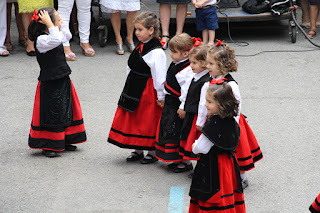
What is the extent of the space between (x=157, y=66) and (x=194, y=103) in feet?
1.88

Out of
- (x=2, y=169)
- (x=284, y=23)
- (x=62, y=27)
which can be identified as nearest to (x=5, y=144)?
(x=2, y=169)

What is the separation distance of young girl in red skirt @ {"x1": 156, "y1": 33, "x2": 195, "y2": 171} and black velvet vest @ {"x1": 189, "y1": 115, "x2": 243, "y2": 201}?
1.01 meters

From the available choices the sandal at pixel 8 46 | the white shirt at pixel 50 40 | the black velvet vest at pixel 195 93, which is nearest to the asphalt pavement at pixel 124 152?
the sandal at pixel 8 46

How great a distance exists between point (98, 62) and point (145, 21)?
145 inches

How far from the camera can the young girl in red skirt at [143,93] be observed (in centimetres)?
489

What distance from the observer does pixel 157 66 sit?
4859mm

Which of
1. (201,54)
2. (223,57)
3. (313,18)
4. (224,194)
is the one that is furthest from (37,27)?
(313,18)

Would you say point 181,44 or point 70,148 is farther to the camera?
point 70,148

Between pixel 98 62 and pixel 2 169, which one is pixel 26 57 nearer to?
pixel 98 62

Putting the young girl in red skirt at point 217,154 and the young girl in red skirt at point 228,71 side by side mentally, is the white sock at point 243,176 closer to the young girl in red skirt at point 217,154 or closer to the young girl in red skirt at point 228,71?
the young girl in red skirt at point 228,71

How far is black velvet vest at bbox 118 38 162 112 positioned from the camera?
194 inches

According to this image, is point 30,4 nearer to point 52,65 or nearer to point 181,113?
point 52,65

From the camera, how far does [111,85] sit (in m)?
7.43

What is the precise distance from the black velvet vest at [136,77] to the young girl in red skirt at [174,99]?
0.83 feet
